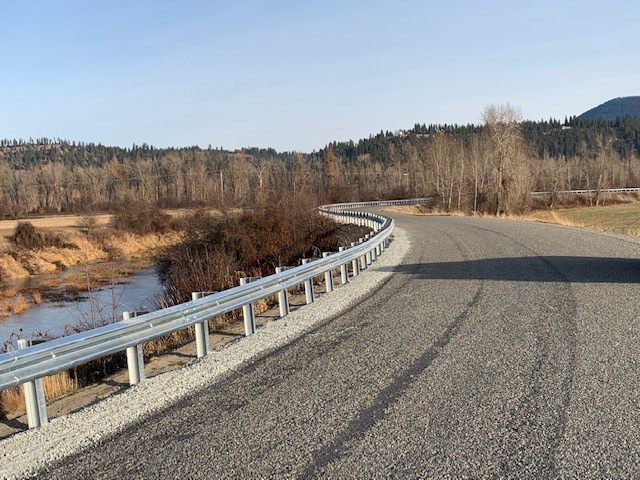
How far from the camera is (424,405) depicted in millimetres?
5109

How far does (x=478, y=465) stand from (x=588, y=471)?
26.9 inches

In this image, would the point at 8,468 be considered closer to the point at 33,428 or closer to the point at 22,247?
the point at 33,428

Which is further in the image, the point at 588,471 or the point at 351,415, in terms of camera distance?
the point at 351,415

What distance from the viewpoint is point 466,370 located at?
6098 mm

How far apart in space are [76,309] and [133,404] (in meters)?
16.8

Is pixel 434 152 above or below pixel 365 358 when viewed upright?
above

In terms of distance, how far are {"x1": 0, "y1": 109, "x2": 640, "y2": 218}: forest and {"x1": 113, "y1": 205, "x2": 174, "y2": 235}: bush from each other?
3.01 metres

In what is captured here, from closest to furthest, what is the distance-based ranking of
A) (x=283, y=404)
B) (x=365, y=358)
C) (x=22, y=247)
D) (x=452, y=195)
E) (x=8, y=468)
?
(x=8, y=468), (x=283, y=404), (x=365, y=358), (x=22, y=247), (x=452, y=195)

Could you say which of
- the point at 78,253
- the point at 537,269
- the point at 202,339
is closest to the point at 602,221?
the point at 537,269

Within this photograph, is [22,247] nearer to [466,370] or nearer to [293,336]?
[293,336]

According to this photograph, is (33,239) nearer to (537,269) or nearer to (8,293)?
(8,293)

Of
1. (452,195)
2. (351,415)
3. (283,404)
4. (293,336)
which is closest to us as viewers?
(351,415)

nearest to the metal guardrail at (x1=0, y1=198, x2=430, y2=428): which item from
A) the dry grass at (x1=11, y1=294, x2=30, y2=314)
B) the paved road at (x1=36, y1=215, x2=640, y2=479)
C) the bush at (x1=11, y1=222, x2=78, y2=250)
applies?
the paved road at (x1=36, y1=215, x2=640, y2=479)

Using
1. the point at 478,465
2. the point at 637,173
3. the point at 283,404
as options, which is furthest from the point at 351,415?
the point at 637,173
